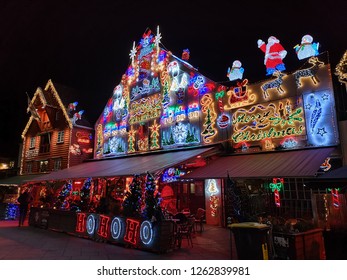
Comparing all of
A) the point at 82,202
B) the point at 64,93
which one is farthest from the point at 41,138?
the point at 82,202

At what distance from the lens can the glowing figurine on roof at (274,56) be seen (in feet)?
35.9

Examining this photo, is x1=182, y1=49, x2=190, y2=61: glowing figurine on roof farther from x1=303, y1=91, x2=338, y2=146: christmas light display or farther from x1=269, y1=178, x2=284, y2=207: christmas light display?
x1=269, y1=178, x2=284, y2=207: christmas light display

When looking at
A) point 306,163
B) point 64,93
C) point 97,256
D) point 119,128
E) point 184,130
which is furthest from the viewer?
point 64,93

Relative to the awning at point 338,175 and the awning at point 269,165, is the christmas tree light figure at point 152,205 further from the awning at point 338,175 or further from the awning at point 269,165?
the awning at point 338,175

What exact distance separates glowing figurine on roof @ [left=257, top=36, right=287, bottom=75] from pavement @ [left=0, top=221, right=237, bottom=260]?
6.74 meters

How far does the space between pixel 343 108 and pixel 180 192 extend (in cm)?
829

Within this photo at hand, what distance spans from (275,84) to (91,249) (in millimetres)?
8848

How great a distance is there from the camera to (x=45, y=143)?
71.4 feet

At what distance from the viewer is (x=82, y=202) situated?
1167 centimetres

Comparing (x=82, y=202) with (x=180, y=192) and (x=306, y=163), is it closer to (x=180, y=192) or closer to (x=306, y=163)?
(x=180, y=192)

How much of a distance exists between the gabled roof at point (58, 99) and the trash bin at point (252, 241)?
16059 mm

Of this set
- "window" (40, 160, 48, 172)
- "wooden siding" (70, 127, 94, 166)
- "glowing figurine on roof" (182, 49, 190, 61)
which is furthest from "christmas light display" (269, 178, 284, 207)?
"window" (40, 160, 48, 172)

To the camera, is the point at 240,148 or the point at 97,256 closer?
the point at 97,256

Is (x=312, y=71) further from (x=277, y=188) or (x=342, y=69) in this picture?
(x=277, y=188)
